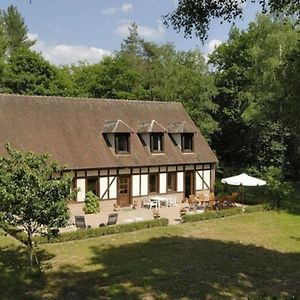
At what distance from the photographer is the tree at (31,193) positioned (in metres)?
13.6

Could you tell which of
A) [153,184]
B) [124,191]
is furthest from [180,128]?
[124,191]

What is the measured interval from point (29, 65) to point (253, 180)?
25029mm

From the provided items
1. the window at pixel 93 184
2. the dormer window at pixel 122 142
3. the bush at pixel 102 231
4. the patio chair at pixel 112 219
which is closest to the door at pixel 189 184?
the dormer window at pixel 122 142

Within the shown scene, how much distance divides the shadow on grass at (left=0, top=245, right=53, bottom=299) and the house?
809cm

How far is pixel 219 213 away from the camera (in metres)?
25.0

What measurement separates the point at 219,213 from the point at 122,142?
7796 mm

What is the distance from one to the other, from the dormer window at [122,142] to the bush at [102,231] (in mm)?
7356

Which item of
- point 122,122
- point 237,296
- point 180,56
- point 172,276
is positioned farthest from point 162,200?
point 180,56

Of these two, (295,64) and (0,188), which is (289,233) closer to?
(295,64)

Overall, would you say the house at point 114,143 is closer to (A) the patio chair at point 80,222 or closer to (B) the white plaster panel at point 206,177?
(B) the white plaster panel at point 206,177

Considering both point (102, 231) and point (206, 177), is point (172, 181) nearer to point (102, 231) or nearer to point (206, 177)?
point (206, 177)

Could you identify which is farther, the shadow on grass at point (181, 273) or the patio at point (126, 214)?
the patio at point (126, 214)

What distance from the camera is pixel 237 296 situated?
11531mm

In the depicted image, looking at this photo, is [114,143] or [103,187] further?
[114,143]
